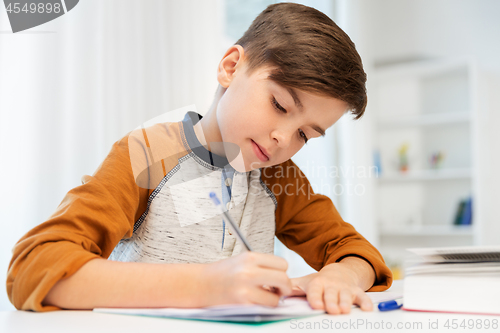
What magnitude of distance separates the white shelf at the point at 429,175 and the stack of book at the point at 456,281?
306cm

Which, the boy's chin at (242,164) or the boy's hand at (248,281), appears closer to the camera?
the boy's hand at (248,281)

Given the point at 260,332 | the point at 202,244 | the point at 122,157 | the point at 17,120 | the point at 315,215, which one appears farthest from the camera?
the point at 17,120

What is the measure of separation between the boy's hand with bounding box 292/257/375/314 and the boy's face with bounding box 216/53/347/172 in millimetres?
252

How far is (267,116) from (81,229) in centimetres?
37

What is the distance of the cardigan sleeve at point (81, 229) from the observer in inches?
21.4

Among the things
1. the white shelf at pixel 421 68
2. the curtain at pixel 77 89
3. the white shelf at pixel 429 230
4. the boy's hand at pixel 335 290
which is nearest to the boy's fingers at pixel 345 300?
the boy's hand at pixel 335 290

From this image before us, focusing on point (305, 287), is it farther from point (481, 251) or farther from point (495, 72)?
point (495, 72)

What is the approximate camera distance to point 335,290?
553 mm

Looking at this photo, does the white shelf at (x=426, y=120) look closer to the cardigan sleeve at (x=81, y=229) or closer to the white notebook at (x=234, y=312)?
the cardigan sleeve at (x=81, y=229)

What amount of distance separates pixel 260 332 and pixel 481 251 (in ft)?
0.96

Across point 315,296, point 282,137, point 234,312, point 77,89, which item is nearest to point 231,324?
point 234,312

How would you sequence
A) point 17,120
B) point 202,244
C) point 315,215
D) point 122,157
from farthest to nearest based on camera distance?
1. point 17,120
2. point 315,215
3. point 202,244
4. point 122,157

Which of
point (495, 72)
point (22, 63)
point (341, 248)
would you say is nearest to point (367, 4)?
point (495, 72)

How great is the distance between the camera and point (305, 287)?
0.61 metres
